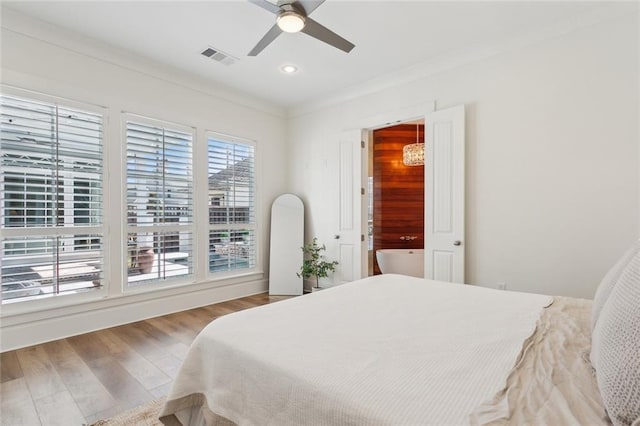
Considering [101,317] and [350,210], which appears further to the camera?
[350,210]

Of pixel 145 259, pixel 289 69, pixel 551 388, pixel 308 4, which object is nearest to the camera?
pixel 551 388

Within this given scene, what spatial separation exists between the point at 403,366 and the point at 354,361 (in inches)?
6.3

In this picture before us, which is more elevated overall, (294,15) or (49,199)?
(294,15)

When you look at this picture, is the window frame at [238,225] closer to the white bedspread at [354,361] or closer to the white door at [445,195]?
the white door at [445,195]

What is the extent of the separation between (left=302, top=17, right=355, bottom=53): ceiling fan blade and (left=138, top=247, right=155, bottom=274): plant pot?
282cm

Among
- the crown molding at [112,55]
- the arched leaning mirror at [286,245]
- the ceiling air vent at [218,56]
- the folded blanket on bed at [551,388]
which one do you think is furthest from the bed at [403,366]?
the crown molding at [112,55]

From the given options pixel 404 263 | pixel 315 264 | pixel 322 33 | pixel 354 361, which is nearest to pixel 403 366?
pixel 354 361

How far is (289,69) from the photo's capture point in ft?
12.1

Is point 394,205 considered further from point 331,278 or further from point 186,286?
point 186,286

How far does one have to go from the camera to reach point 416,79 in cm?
370

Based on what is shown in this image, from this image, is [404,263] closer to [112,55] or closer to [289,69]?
[289,69]

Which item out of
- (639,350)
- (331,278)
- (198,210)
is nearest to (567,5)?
(639,350)

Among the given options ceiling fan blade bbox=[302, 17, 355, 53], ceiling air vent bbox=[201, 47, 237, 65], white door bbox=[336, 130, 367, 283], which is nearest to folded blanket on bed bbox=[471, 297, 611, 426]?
ceiling fan blade bbox=[302, 17, 355, 53]

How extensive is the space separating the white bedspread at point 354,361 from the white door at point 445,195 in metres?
1.58
